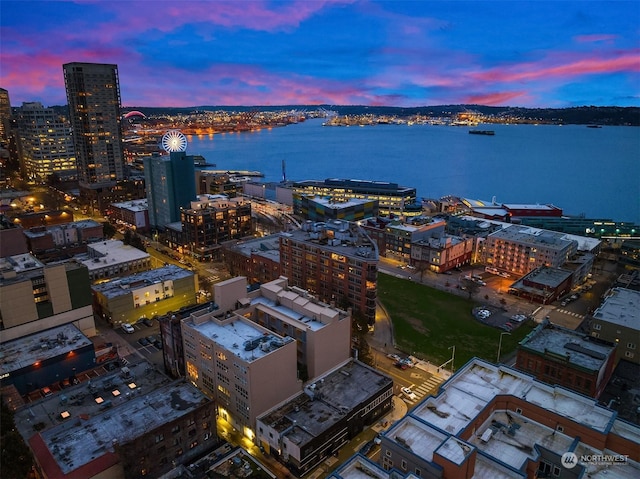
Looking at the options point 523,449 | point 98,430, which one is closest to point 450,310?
point 523,449

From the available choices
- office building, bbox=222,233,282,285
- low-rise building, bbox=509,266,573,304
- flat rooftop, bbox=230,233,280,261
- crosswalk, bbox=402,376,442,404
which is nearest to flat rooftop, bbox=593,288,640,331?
low-rise building, bbox=509,266,573,304

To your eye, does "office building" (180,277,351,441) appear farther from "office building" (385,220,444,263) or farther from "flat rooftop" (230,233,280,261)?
"office building" (385,220,444,263)

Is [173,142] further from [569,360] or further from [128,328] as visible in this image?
[569,360]

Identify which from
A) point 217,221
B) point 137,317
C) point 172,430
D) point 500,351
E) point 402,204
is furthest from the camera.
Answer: point 402,204

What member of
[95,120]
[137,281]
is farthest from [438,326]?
[95,120]

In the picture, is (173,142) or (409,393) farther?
(173,142)

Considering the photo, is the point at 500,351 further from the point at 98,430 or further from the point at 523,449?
the point at 98,430
